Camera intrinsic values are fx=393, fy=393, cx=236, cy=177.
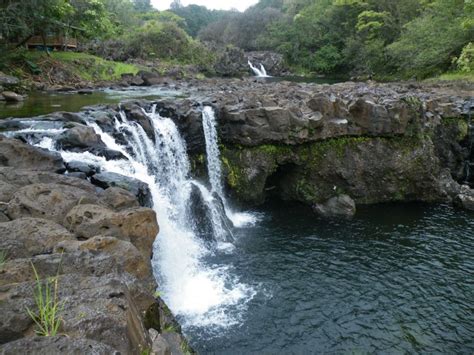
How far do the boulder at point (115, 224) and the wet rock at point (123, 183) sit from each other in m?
2.13

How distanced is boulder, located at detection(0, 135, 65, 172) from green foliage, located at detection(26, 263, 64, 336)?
6785 mm

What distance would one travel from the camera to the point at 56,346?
3312 millimetres

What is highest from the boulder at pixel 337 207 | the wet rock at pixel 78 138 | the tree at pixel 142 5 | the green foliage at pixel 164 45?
the tree at pixel 142 5

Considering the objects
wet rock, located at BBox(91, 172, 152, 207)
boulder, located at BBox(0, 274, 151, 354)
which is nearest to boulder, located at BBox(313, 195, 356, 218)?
wet rock, located at BBox(91, 172, 152, 207)

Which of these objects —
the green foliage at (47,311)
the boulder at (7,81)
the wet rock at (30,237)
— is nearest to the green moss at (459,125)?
the wet rock at (30,237)

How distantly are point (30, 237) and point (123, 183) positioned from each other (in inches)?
161

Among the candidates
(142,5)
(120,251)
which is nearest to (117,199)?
(120,251)

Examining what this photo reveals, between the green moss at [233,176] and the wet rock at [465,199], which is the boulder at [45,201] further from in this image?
the wet rock at [465,199]

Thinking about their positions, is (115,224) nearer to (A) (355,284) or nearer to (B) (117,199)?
(B) (117,199)

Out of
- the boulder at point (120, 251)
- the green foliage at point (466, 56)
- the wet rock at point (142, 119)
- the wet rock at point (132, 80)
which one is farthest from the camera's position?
the wet rock at point (132, 80)

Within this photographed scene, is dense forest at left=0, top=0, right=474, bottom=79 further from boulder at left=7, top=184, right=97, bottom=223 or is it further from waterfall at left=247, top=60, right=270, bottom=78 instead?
boulder at left=7, top=184, right=97, bottom=223

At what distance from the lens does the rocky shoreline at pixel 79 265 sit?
3.72 meters

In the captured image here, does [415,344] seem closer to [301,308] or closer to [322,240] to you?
[301,308]

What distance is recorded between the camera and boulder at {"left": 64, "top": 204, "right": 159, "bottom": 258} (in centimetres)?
703
